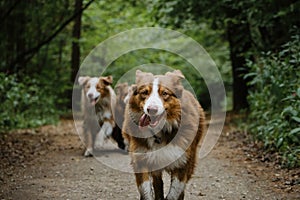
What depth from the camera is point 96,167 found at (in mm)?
7605

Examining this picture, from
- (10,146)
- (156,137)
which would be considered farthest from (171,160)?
(10,146)

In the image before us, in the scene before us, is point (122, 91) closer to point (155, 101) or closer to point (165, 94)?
point (165, 94)

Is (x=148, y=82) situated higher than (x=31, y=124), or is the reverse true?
(x=148, y=82)

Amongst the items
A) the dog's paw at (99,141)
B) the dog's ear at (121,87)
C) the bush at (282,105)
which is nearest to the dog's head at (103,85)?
the dog's ear at (121,87)

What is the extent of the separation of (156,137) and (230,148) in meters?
4.83

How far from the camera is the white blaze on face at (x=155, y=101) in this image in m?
4.27

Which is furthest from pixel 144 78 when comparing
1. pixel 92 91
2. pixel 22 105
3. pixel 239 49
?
pixel 22 105

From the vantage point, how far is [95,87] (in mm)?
8641

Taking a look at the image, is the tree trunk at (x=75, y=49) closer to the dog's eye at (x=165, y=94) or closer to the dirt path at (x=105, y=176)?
the dirt path at (x=105, y=176)

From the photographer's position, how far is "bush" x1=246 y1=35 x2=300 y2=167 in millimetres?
6598

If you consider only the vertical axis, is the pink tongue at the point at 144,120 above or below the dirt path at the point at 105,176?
above

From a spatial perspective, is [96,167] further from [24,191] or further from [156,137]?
[156,137]

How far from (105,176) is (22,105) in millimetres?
7400

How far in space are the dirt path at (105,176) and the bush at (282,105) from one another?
0.37 metres
